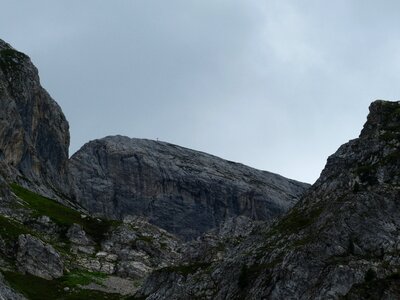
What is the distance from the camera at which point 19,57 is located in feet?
618

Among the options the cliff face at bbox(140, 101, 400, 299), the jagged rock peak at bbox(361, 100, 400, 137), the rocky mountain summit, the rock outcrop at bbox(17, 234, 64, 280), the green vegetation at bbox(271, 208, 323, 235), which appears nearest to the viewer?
the cliff face at bbox(140, 101, 400, 299)

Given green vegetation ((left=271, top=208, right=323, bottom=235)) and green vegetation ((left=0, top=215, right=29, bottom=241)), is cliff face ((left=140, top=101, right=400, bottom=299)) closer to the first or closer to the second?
green vegetation ((left=271, top=208, right=323, bottom=235))

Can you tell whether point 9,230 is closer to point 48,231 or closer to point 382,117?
point 48,231

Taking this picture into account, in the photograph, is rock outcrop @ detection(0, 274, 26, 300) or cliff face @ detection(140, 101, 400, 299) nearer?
cliff face @ detection(140, 101, 400, 299)

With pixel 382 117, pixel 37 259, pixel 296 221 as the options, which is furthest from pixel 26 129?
pixel 296 221

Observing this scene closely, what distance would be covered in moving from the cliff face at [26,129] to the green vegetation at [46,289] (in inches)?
2668

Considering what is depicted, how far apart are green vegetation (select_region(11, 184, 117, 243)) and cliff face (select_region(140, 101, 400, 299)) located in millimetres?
43886

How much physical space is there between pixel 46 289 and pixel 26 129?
4300 inches

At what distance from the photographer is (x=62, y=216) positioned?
125m

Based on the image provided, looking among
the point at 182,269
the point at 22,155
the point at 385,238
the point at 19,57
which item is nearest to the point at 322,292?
the point at 385,238

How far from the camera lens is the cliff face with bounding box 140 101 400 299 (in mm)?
55031

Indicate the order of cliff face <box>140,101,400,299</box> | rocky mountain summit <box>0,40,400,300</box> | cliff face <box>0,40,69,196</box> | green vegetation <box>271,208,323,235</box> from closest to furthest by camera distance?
cliff face <box>140,101,400,299</box>
rocky mountain summit <box>0,40,400,300</box>
green vegetation <box>271,208,323,235</box>
cliff face <box>0,40,69,196</box>

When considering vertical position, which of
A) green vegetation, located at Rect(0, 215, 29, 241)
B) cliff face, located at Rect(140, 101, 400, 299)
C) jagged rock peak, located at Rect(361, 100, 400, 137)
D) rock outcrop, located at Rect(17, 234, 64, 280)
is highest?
jagged rock peak, located at Rect(361, 100, 400, 137)

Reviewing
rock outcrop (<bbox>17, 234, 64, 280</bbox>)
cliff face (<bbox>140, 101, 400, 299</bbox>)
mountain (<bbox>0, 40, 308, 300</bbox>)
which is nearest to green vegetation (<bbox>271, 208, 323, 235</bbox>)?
cliff face (<bbox>140, 101, 400, 299</bbox>)
